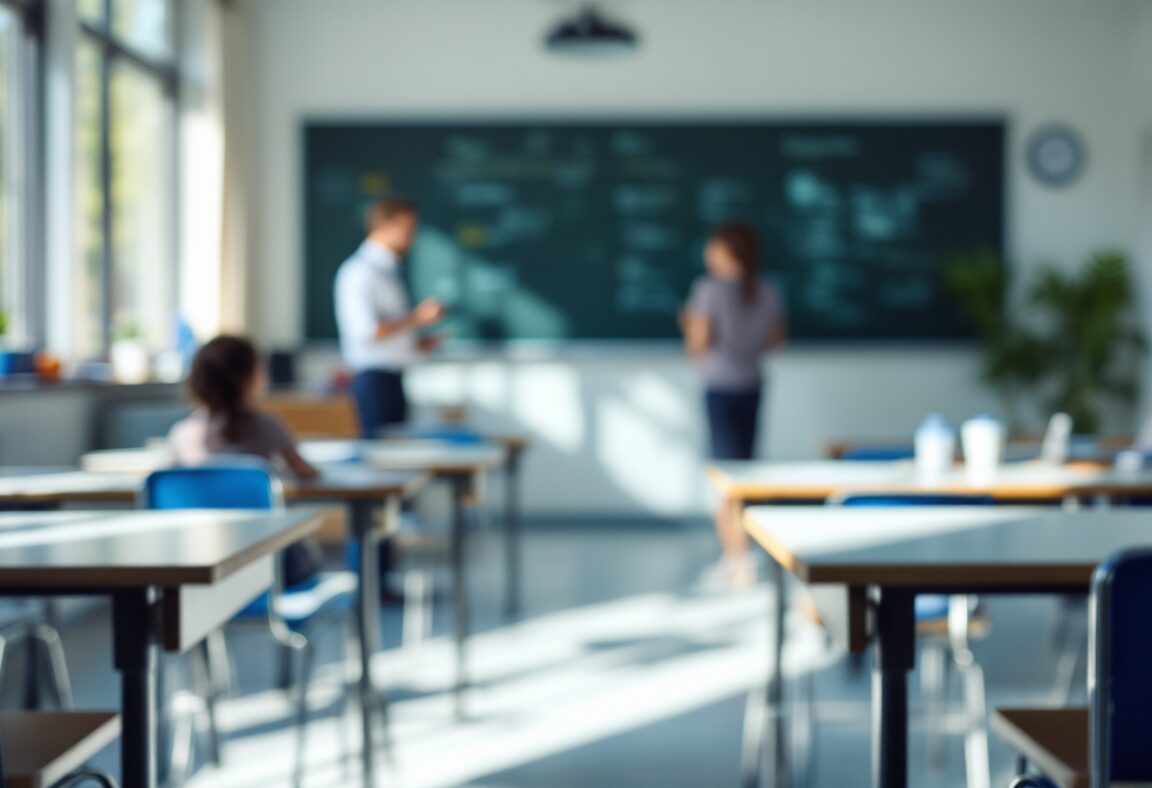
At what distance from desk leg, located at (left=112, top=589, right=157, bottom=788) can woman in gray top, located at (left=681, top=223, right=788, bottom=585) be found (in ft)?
13.1

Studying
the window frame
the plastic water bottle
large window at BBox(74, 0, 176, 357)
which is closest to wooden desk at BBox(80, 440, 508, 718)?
the plastic water bottle

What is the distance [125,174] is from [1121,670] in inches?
234

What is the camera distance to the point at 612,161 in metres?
7.55

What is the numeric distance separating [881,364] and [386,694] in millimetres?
4617

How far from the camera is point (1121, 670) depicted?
149cm

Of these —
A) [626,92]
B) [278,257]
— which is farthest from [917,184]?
[278,257]

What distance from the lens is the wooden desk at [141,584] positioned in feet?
5.70

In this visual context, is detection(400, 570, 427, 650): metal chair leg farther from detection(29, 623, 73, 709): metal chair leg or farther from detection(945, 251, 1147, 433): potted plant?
detection(945, 251, 1147, 433): potted plant

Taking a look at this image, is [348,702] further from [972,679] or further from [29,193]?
[29,193]

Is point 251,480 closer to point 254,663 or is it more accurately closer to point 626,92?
point 254,663

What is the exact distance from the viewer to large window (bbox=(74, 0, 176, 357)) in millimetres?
5965

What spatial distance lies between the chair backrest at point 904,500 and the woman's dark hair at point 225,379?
149 centimetres

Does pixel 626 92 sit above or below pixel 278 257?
above

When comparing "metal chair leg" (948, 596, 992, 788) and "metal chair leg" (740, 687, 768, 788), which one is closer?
"metal chair leg" (948, 596, 992, 788)
